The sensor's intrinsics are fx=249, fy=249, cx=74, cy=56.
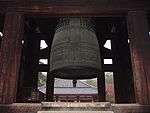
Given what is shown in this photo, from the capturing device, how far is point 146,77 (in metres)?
5.40

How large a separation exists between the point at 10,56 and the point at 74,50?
1.56m

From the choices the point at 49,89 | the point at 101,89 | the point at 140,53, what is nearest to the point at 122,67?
the point at 101,89

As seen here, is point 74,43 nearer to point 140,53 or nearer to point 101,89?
point 140,53

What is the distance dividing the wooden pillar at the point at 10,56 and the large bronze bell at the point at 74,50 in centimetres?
91

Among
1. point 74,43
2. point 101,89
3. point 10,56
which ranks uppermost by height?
point 74,43

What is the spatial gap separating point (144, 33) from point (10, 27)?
3.22m

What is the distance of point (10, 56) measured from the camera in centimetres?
566

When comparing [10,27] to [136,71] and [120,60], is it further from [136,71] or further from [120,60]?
[120,60]

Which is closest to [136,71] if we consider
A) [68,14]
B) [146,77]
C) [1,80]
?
[146,77]

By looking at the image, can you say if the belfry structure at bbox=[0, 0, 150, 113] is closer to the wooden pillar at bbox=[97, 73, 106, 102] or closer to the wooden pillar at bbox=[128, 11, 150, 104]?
the wooden pillar at bbox=[128, 11, 150, 104]

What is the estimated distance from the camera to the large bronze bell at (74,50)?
16.3ft

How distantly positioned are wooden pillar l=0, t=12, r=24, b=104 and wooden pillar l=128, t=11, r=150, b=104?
8.61ft

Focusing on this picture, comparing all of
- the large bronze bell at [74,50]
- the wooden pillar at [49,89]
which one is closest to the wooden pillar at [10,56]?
the large bronze bell at [74,50]

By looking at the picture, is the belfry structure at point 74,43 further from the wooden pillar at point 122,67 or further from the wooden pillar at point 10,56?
the wooden pillar at point 122,67
